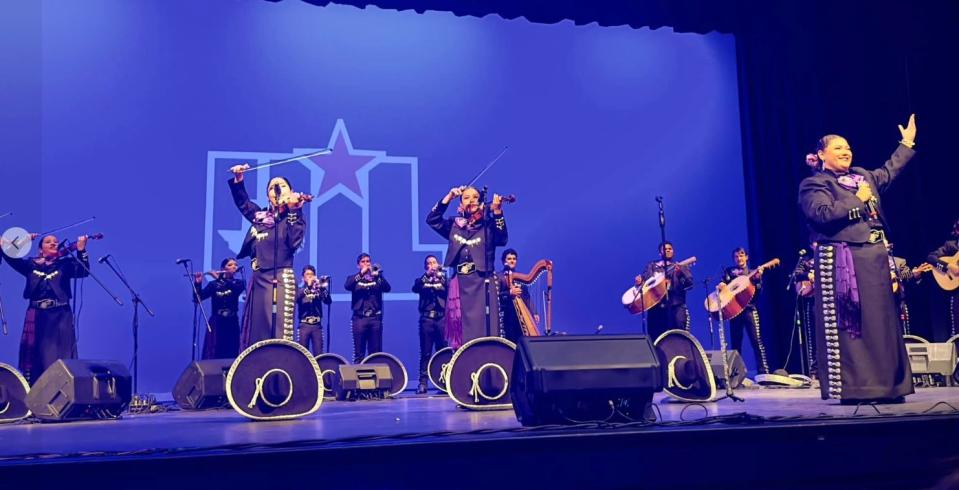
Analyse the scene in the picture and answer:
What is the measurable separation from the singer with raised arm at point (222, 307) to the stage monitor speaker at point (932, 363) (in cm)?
646

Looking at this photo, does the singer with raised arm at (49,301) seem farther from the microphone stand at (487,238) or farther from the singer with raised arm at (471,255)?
the microphone stand at (487,238)

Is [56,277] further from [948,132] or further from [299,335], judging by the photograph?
[948,132]

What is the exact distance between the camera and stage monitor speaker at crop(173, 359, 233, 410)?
6516mm

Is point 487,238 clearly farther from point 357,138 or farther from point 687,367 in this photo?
point 357,138

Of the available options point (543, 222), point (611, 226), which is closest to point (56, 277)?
point (543, 222)

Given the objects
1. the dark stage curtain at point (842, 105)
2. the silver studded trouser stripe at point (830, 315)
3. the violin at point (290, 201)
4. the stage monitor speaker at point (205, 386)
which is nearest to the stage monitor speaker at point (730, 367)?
the silver studded trouser stripe at point (830, 315)

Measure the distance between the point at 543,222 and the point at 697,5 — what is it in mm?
2963

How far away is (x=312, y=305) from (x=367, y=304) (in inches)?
23.5

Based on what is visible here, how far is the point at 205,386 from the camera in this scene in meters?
6.49

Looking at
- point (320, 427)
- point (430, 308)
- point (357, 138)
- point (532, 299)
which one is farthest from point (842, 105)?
point (320, 427)

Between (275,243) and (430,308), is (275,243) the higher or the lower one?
the higher one

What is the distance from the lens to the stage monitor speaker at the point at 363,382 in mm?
7789

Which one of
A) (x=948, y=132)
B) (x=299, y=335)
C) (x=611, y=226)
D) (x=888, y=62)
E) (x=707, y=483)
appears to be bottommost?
(x=707, y=483)

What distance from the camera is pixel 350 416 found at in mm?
5289
